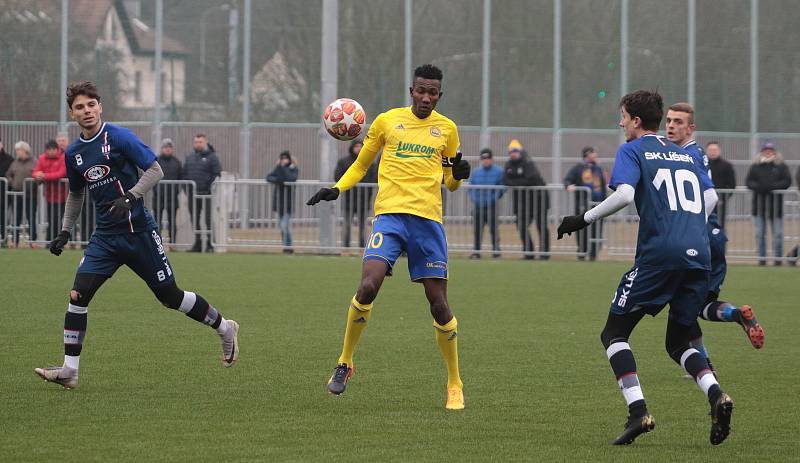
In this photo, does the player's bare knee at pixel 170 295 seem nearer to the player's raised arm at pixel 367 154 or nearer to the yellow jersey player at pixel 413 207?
the player's raised arm at pixel 367 154

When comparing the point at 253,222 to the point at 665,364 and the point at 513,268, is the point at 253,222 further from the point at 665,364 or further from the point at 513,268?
the point at 665,364

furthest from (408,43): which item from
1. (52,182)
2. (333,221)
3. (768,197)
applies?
(768,197)

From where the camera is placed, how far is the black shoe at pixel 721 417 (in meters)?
6.66

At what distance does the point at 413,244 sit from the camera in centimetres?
839

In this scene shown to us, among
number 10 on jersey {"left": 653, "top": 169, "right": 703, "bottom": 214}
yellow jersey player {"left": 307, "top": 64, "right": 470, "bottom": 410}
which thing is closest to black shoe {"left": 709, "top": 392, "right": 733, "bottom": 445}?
number 10 on jersey {"left": 653, "top": 169, "right": 703, "bottom": 214}

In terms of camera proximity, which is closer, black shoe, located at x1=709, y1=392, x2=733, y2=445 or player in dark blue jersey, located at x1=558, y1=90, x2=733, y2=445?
black shoe, located at x1=709, y1=392, x2=733, y2=445

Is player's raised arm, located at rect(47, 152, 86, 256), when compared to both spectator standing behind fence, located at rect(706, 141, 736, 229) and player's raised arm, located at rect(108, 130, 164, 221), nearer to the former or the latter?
player's raised arm, located at rect(108, 130, 164, 221)

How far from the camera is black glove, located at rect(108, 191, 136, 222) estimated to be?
27.2ft

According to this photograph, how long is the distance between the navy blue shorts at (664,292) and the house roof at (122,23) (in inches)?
896

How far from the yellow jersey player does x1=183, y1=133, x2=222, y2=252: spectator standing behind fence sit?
13.7 meters

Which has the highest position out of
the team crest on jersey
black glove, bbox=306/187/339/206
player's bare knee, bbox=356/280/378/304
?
the team crest on jersey

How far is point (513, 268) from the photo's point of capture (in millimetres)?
19844

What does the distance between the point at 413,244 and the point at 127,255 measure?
6.19 ft

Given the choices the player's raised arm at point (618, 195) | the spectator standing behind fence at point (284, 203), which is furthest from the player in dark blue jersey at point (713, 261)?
the spectator standing behind fence at point (284, 203)
